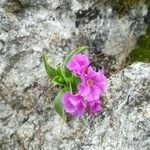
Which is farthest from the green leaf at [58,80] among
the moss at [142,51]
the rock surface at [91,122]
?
the moss at [142,51]

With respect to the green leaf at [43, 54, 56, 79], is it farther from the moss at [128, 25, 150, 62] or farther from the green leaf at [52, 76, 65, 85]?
the moss at [128, 25, 150, 62]

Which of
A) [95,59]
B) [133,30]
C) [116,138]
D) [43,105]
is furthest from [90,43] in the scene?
[116,138]

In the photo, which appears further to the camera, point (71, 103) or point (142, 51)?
point (142, 51)

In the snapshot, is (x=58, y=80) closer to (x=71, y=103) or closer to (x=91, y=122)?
(x=71, y=103)

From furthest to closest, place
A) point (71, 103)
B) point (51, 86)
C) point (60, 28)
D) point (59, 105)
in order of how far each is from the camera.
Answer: point (60, 28)
point (51, 86)
point (59, 105)
point (71, 103)

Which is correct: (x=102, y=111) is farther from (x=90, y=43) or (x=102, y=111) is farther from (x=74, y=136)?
(x=90, y=43)

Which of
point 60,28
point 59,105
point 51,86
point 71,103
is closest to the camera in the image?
point 71,103

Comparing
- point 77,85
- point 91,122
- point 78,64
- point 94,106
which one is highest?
point 78,64

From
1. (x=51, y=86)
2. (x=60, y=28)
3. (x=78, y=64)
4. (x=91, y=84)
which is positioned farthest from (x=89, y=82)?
(x=60, y=28)
